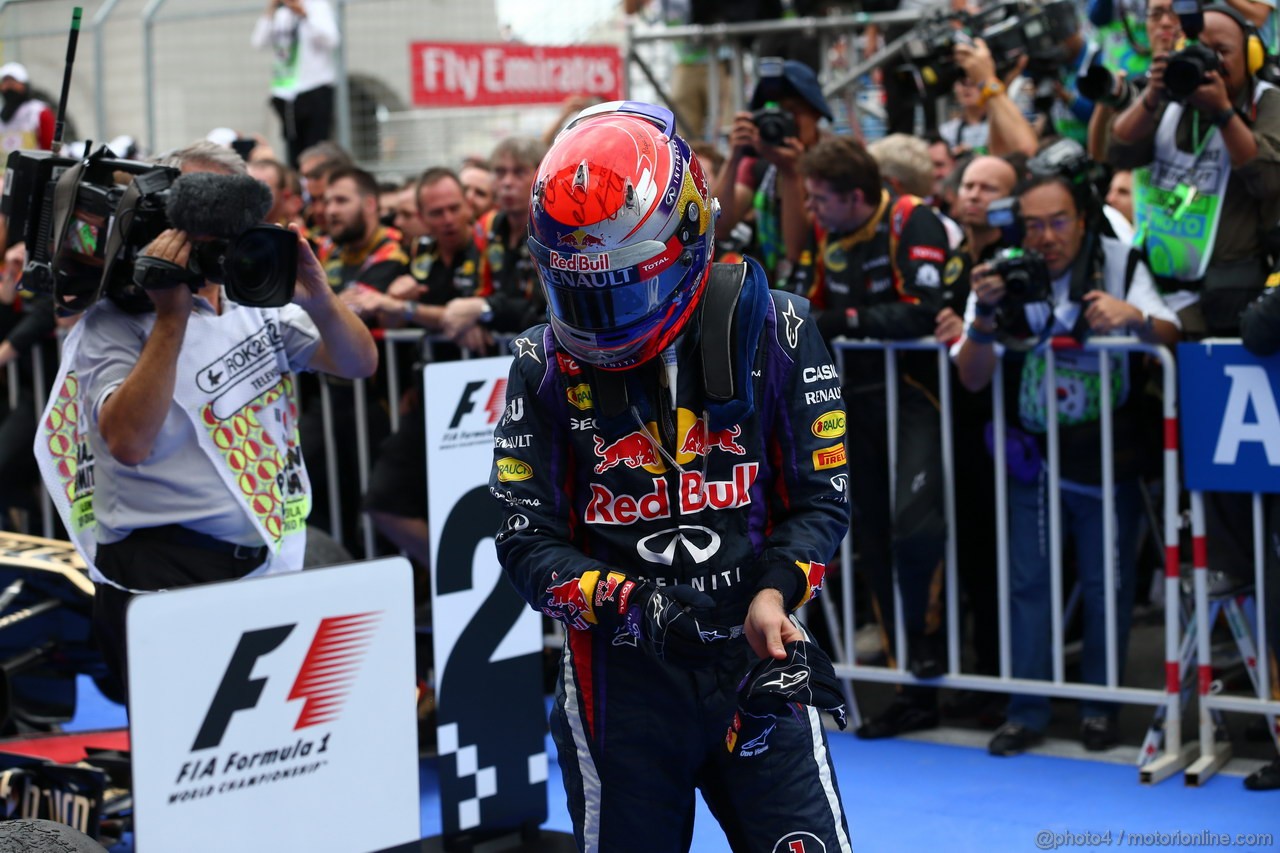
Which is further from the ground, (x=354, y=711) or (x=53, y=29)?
(x=53, y=29)

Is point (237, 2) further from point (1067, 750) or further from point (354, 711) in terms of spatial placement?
point (354, 711)

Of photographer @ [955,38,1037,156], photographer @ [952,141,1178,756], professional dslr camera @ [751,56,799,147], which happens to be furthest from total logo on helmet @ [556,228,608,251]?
photographer @ [955,38,1037,156]

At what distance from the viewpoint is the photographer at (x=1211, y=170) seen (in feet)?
17.3

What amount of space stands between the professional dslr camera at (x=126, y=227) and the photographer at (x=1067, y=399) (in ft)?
9.00

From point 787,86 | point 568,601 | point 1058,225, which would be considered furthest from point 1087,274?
point 568,601

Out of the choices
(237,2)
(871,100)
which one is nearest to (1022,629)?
(871,100)

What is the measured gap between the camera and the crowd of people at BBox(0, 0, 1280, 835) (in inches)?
213

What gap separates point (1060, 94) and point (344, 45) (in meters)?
5.92

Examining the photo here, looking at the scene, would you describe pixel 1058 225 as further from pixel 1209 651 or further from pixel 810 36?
pixel 810 36

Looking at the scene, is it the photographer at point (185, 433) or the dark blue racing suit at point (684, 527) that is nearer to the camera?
the dark blue racing suit at point (684, 527)

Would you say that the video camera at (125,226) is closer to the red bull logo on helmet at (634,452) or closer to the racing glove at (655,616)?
the red bull logo on helmet at (634,452)

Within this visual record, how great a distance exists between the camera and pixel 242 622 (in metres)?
2.74

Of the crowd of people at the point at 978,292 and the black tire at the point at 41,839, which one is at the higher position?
the crowd of people at the point at 978,292

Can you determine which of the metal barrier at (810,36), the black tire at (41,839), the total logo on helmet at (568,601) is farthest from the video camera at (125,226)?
the metal barrier at (810,36)
